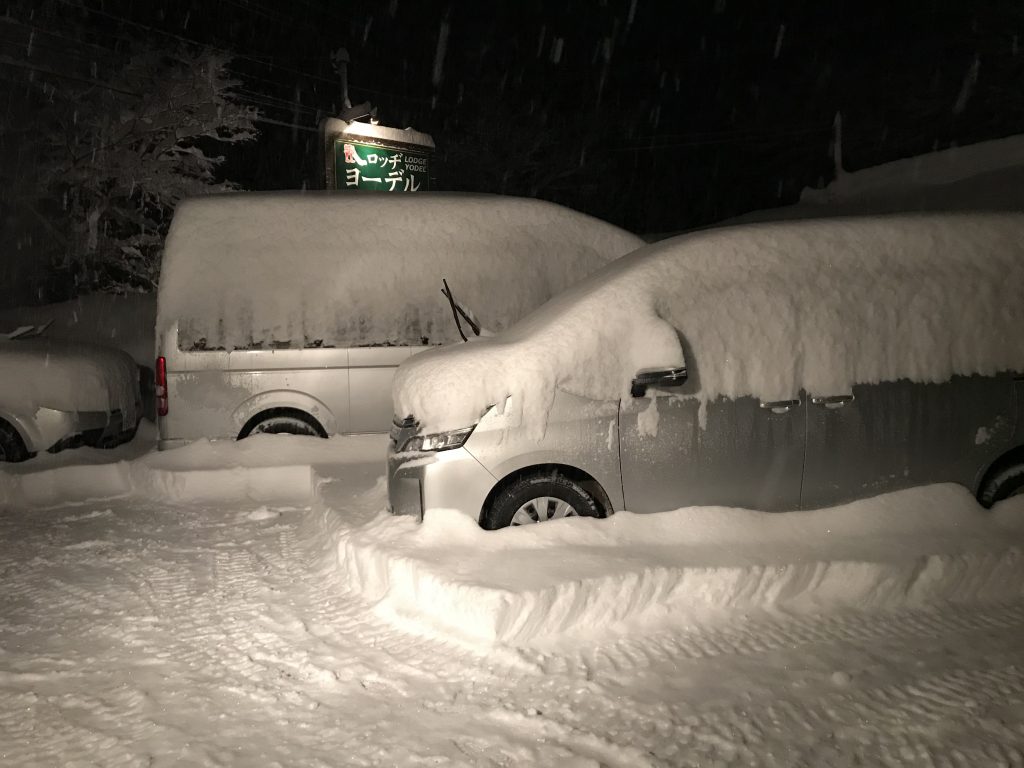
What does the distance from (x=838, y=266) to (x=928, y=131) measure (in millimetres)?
17894

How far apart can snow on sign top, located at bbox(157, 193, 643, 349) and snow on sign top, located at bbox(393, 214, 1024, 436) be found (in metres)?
2.42

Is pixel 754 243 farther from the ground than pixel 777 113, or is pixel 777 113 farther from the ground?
pixel 777 113

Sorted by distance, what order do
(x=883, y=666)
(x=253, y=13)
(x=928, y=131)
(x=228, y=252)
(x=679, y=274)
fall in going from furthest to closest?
1. (x=253, y=13)
2. (x=928, y=131)
3. (x=228, y=252)
4. (x=679, y=274)
5. (x=883, y=666)

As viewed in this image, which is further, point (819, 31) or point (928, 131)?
point (819, 31)

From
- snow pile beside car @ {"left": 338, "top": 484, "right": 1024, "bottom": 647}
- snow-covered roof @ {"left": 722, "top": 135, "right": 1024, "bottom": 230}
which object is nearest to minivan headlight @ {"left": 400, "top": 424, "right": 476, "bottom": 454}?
snow pile beside car @ {"left": 338, "top": 484, "right": 1024, "bottom": 647}

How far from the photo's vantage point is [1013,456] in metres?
4.84

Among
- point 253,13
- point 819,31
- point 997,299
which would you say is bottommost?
point 997,299

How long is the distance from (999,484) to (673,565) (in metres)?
2.21

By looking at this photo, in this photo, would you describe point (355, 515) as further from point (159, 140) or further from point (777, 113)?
point (777, 113)

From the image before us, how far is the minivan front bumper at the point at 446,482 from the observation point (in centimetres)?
454

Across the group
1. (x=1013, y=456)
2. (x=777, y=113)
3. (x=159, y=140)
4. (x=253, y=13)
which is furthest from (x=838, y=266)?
(x=253, y=13)

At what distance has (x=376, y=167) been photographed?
1213 cm

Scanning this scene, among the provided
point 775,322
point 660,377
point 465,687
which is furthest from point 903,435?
point 465,687

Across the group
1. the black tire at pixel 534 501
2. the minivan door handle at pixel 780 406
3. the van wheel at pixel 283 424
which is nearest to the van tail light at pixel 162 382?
the van wheel at pixel 283 424
